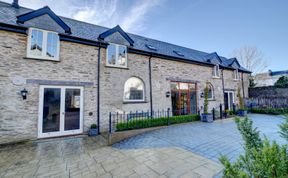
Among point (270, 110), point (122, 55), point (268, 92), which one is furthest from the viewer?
point (268, 92)

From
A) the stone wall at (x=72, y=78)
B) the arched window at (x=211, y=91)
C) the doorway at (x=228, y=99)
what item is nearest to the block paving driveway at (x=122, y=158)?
the stone wall at (x=72, y=78)

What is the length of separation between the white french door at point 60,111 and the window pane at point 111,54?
2.62 m

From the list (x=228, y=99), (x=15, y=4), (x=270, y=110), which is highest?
(x=15, y=4)

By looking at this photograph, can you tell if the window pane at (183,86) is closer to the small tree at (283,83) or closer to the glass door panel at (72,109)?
the glass door panel at (72,109)

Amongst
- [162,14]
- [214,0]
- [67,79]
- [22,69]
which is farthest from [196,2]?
[22,69]

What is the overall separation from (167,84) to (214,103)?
6.33m

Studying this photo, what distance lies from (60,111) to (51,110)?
0.41 metres

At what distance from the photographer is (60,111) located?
7090mm

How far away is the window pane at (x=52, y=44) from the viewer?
7.10 metres

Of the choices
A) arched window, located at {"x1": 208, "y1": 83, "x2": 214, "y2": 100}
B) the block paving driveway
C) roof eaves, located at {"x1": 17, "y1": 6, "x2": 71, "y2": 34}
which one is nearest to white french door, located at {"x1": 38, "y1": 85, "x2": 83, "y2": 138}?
the block paving driveway

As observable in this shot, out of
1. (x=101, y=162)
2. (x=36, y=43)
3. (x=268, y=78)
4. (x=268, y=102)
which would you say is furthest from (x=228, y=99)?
(x=268, y=78)

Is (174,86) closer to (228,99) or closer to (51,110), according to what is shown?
(228,99)

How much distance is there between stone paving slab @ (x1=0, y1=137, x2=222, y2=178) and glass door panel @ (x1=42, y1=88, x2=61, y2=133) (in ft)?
4.65

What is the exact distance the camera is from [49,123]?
682 centimetres
